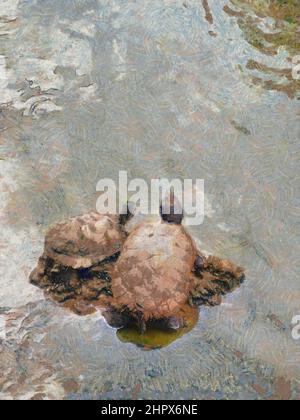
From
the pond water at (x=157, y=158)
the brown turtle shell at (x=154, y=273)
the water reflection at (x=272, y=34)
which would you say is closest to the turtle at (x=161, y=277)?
the brown turtle shell at (x=154, y=273)

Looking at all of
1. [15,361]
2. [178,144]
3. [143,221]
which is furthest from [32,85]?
[15,361]

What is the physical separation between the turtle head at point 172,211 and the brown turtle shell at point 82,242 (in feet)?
2.63

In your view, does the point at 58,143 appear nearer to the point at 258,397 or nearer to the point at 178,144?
the point at 178,144

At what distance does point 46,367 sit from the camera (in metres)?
6.78

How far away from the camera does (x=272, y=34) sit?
9.82 meters

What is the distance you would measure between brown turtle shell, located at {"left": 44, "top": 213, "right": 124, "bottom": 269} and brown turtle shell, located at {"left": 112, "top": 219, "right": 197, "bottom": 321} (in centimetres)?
24

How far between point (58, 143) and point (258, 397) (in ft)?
16.1

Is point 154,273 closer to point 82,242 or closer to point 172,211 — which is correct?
point 82,242

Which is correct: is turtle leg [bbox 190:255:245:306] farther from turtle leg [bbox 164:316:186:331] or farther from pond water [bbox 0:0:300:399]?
turtle leg [bbox 164:316:186:331]

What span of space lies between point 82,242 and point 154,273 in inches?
42.2

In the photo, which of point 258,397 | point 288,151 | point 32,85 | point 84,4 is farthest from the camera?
point 84,4

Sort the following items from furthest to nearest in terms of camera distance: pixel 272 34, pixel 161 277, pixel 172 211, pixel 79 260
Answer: pixel 272 34
pixel 172 211
pixel 79 260
pixel 161 277

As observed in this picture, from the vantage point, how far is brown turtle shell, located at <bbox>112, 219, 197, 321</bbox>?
6.70 meters

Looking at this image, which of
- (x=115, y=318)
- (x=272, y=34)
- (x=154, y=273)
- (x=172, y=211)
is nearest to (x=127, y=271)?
(x=154, y=273)
